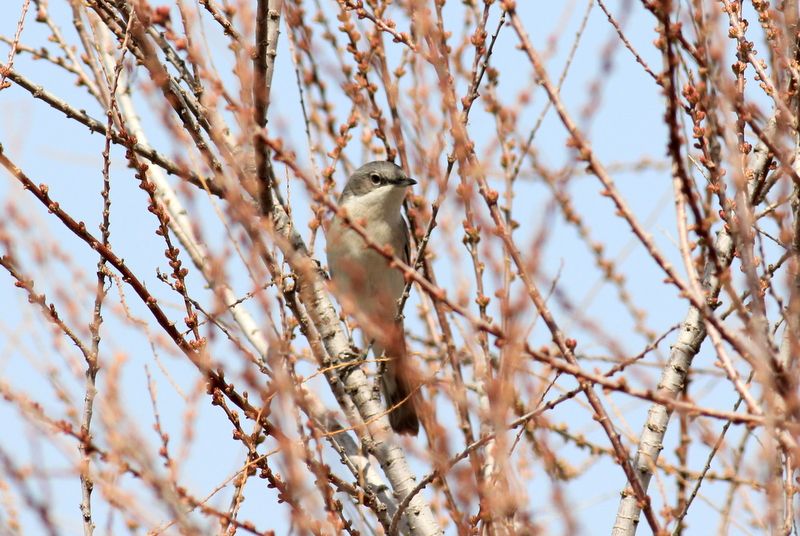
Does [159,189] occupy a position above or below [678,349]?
above

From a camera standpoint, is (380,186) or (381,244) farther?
(380,186)

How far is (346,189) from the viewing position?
857cm

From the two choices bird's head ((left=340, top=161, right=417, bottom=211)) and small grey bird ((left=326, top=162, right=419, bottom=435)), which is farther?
bird's head ((left=340, top=161, right=417, bottom=211))

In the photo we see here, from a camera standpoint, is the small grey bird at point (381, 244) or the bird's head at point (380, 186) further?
the bird's head at point (380, 186)

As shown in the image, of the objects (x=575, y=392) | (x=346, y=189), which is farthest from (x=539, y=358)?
(x=346, y=189)

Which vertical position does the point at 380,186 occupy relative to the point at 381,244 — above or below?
above

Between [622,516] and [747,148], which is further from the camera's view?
[622,516]

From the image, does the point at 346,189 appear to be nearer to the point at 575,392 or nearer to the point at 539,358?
the point at 575,392

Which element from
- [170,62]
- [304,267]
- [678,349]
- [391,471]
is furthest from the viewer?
[391,471]

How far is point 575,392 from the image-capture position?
3.11 metres

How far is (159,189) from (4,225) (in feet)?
7.16

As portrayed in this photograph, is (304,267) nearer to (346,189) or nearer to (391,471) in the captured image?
(391,471)

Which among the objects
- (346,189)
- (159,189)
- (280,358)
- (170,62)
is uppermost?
(346,189)

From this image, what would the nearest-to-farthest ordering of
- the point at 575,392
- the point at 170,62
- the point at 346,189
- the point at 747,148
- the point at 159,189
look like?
the point at 575,392 < the point at 747,148 < the point at 170,62 < the point at 159,189 < the point at 346,189
